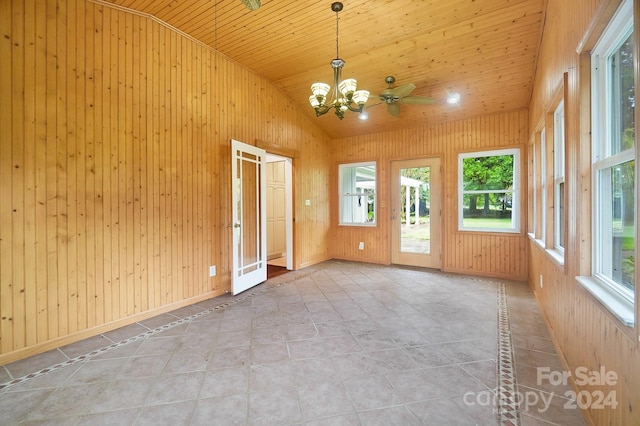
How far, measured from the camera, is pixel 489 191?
16.1 feet

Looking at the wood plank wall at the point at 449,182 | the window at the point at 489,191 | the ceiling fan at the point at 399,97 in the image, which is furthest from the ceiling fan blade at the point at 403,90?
the window at the point at 489,191

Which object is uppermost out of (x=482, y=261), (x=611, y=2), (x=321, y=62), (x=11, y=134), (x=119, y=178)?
(x=321, y=62)

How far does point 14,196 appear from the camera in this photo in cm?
229

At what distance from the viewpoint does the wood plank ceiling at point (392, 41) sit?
10.3 ft

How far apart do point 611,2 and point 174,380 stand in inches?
132

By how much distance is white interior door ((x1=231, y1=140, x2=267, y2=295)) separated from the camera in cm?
396

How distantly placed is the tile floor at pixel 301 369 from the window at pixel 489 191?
1688 mm

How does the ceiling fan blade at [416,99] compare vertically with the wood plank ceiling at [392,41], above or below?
below

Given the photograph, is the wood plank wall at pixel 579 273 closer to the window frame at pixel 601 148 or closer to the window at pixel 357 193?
the window frame at pixel 601 148

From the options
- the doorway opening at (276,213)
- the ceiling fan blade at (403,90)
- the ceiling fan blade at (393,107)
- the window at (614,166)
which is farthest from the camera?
the doorway opening at (276,213)

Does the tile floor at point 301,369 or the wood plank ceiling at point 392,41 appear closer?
the tile floor at point 301,369

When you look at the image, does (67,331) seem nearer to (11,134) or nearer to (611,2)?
(11,134)

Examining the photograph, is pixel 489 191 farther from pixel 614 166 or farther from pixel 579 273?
pixel 614 166

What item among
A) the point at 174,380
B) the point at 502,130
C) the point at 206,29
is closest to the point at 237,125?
the point at 206,29
